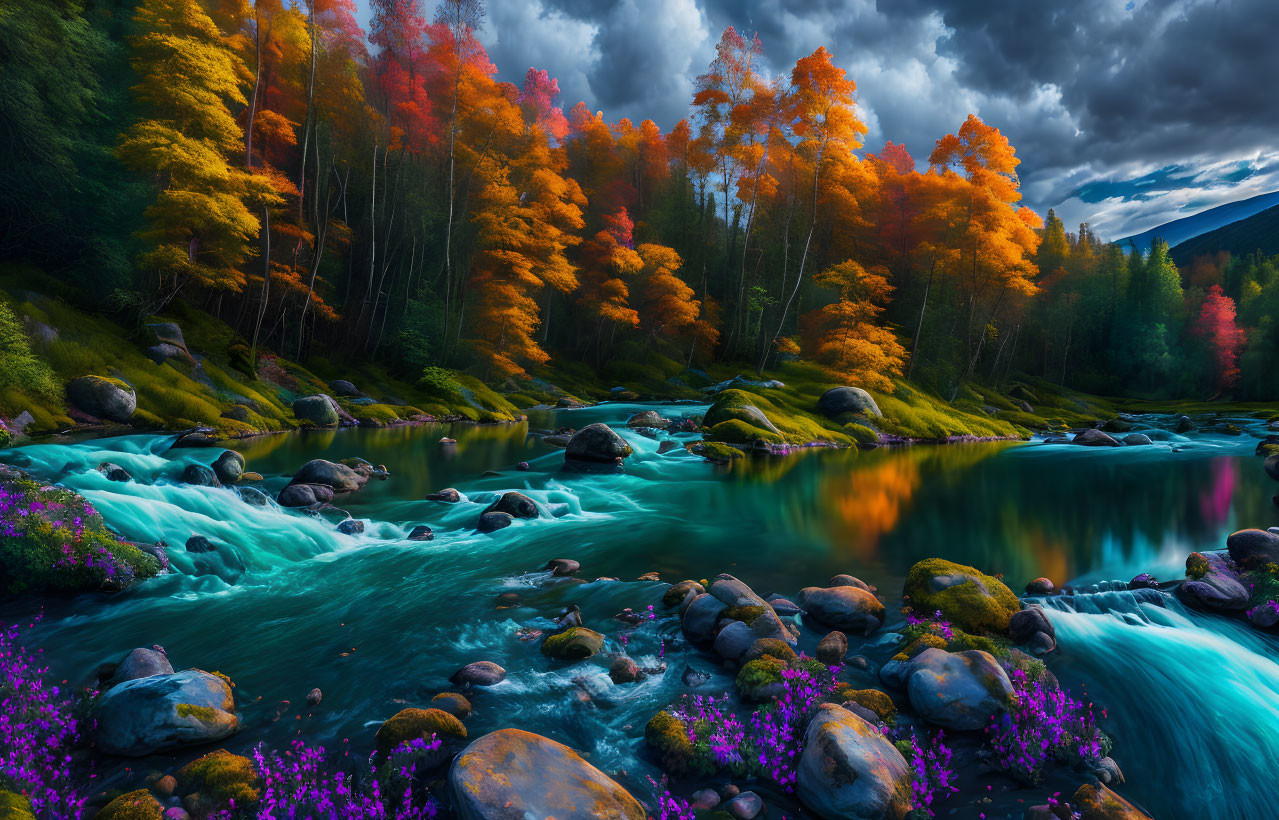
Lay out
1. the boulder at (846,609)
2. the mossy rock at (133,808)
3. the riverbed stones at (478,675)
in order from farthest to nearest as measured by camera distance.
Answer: the boulder at (846,609), the riverbed stones at (478,675), the mossy rock at (133,808)

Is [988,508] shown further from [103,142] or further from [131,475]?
[103,142]

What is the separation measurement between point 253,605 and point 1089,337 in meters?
78.2

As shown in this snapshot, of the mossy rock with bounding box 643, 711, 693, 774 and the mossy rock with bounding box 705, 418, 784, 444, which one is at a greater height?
the mossy rock with bounding box 705, 418, 784, 444

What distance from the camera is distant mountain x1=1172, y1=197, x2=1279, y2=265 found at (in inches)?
5891

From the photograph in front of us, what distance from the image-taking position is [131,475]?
1019cm

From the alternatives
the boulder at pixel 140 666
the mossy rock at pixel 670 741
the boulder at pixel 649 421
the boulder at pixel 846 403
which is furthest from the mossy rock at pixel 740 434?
the boulder at pixel 140 666

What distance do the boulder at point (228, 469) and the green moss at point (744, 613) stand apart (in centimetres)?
1040

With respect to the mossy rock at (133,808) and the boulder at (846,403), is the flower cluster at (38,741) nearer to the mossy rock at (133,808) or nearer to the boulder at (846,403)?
the mossy rock at (133,808)

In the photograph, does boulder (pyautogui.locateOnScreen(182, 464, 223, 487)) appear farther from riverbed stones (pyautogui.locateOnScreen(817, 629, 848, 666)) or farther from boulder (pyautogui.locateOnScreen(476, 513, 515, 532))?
riverbed stones (pyautogui.locateOnScreen(817, 629, 848, 666))

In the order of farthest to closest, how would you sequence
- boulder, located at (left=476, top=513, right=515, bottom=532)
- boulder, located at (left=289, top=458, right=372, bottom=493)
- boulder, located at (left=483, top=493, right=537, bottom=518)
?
boulder, located at (left=289, top=458, right=372, bottom=493) < boulder, located at (left=483, top=493, right=537, bottom=518) < boulder, located at (left=476, top=513, right=515, bottom=532)

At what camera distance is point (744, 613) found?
5.73 metres

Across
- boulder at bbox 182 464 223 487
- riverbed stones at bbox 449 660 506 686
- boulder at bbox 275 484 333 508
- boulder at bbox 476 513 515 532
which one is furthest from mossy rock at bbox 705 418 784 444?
riverbed stones at bbox 449 660 506 686

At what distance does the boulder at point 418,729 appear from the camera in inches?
150

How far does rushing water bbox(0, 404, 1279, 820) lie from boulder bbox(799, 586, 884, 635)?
372mm
